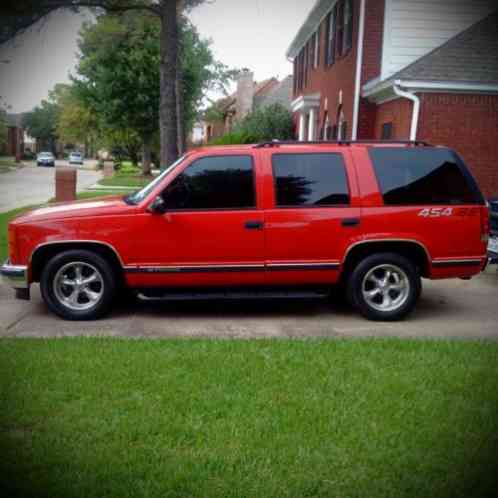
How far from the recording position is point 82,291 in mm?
5742

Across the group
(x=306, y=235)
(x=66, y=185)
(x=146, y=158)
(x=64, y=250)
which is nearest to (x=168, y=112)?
(x=66, y=185)

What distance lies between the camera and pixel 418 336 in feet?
17.7

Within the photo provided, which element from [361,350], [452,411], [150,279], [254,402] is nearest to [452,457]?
[452,411]

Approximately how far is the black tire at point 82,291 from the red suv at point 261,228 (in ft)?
0.04

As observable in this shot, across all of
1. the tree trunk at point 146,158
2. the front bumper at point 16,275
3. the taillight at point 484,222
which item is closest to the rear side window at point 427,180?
the taillight at point 484,222

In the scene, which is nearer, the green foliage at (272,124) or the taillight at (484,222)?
the taillight at (484,222)

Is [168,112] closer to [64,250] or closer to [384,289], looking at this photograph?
[64,250]

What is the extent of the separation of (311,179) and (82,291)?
263 centimetres

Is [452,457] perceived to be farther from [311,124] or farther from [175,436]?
[311,124]

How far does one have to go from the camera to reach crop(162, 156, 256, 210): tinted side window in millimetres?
5621

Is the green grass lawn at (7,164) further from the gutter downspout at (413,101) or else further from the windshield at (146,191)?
the gutter downspout at (413,101)

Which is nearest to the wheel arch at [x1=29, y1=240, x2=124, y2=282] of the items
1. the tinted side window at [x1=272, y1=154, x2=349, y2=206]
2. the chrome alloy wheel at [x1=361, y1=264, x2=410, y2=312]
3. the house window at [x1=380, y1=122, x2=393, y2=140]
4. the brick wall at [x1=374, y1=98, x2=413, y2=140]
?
the tinted side window at [x1=272, y1=154, x2=349, y2=206]

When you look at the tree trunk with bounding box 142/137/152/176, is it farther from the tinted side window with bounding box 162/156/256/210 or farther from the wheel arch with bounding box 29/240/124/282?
the tinted side window with bounding box 162/156/256/210

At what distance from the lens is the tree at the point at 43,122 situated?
3.89ft
